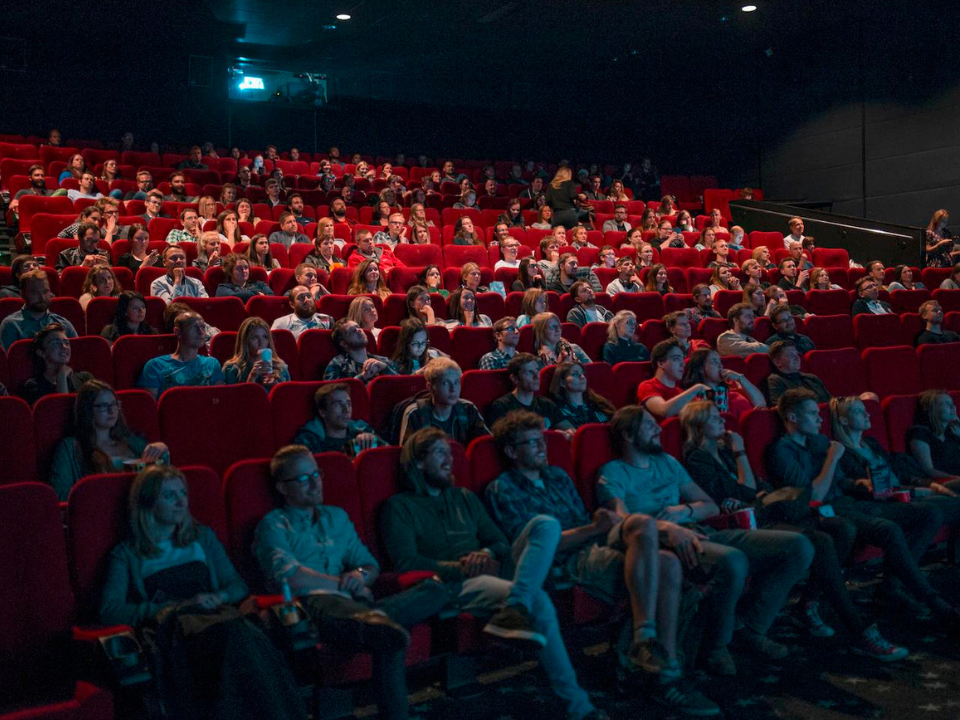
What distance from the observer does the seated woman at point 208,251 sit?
121 inches

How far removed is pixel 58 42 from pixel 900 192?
5637mm

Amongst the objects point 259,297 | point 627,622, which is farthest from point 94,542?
point 259,297

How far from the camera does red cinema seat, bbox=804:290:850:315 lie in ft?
11.4

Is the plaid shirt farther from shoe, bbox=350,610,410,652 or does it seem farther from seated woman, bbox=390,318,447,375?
seated woman, bbox=390,318,447,375

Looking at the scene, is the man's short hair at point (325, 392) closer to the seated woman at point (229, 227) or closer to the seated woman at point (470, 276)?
the seated woman at point (470, 276)

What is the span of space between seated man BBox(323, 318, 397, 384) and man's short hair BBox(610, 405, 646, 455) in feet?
2.18

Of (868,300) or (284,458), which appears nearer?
(284,458)

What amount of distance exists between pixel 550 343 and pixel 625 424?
0.75 meters

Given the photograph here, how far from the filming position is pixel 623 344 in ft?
8.71

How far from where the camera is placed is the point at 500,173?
646cm

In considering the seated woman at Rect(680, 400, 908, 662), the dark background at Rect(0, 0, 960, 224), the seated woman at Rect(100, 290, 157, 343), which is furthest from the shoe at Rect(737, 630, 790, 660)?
the dark background at Rect(0, 0, 960, 224)

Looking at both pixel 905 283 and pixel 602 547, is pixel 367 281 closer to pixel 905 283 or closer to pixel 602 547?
pixel 602 547

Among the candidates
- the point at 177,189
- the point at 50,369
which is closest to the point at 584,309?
the point at 50,369

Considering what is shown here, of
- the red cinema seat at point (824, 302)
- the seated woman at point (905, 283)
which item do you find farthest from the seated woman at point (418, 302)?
the seated woman at point (905, 283)
